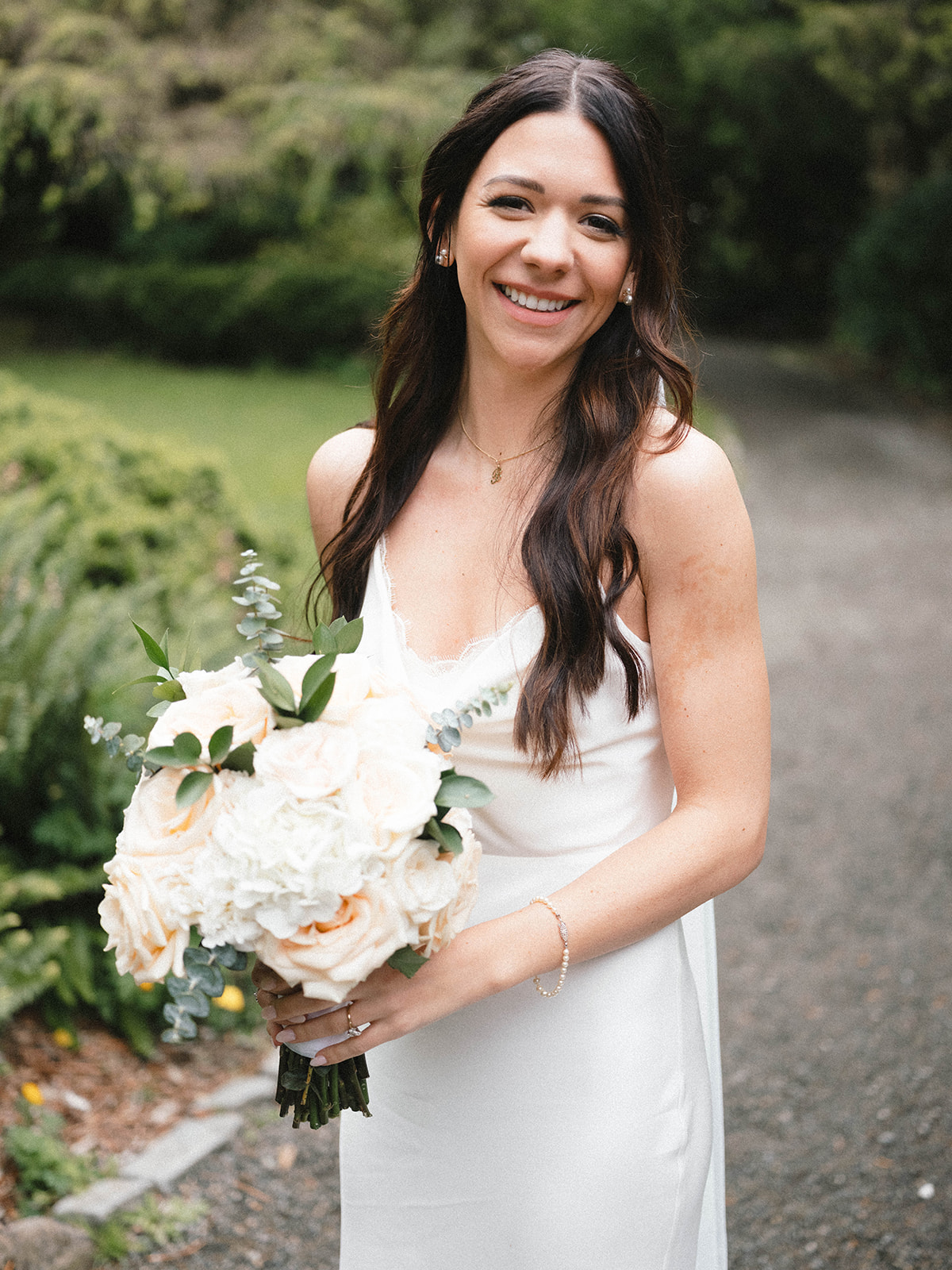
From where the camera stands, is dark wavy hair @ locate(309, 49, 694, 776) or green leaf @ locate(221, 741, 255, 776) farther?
dark wavy hair @ locate(309, 49, 694, 776)

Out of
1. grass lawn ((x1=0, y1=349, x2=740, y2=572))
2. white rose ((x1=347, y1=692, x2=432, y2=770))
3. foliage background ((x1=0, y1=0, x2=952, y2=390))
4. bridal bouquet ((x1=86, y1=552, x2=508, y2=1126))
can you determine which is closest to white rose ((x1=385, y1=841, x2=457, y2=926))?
bridal bouquet ((x1=86, y1=552, x2=508, y2=1126))

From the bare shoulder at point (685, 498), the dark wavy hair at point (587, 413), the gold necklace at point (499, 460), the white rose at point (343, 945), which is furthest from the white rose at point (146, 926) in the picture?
the gold necklace at point (499, 460)

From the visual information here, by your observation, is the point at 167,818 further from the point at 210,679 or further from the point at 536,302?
the point at 536,302

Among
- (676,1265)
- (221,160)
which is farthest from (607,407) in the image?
(221,160)

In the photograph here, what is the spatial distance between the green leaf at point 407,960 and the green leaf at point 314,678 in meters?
0.35

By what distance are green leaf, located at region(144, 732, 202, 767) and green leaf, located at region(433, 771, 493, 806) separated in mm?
300

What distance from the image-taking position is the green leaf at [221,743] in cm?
140

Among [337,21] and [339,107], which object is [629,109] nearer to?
[339,107]

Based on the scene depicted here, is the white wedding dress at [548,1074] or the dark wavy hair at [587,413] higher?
the dark wavy hair at [587,413]

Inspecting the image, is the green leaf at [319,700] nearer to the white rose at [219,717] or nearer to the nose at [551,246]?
the white rose at [219,717]

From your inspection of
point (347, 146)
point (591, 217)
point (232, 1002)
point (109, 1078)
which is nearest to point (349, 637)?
point (591, 217)

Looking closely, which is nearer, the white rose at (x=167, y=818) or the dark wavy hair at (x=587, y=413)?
the white rose at (x=167, y=818)

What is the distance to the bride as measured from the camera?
1802 millimetres

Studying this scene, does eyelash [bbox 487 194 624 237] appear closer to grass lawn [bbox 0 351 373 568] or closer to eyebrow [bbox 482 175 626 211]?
eyebrow [bbox 482 175 626 211]
